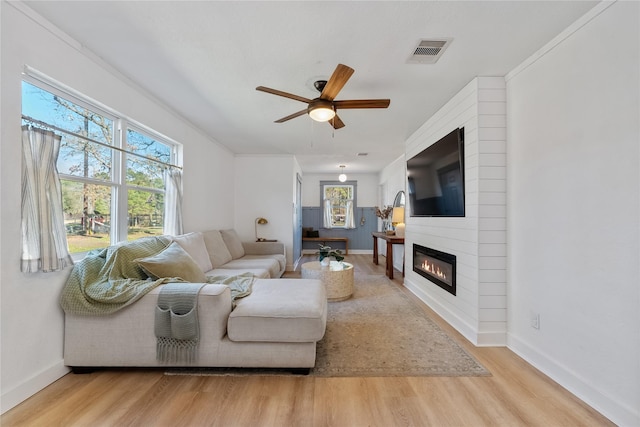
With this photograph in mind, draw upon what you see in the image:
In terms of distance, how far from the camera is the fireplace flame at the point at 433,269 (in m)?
3.08

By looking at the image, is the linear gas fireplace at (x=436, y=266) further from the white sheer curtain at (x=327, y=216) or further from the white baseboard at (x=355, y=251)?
the white sheer curtain at (x=327, y=216)

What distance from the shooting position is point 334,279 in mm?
3500

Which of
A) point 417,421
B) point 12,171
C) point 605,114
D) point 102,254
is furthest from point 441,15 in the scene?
point 102,254

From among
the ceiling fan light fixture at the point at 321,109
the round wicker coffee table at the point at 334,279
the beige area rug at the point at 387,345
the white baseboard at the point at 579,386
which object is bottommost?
the beige area rug at the point at 387,345

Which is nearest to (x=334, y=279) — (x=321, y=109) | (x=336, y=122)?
(x=336, y=122)

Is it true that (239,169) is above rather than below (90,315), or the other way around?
above

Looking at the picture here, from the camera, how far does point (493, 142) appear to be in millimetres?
2391

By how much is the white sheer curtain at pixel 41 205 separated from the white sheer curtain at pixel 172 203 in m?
1.44

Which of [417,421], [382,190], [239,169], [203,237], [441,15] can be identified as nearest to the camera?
[417,421]

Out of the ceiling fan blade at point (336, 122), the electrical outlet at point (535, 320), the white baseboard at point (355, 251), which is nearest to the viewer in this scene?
the electrical outlet at point (535, 320)

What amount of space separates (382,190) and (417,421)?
6.60 m

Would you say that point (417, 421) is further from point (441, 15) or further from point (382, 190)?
point (382, 190)

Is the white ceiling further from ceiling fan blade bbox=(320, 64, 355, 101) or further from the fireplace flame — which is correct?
the fireplace flame

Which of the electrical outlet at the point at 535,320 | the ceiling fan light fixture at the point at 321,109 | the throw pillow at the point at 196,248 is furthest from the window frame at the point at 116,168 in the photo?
the electrical outlet at the point at 535,320
